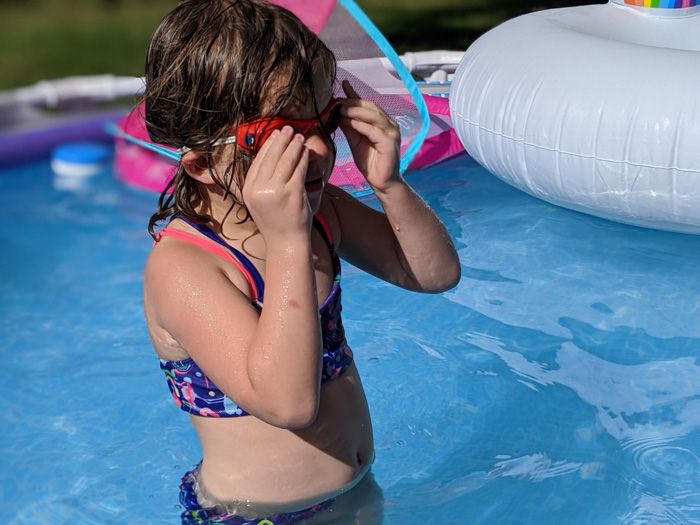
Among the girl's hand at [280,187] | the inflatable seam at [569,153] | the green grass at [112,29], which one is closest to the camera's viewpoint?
the girl's hand at [280,187]

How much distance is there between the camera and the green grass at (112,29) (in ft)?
25.0

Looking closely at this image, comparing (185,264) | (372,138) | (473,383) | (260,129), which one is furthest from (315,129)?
(473,383)

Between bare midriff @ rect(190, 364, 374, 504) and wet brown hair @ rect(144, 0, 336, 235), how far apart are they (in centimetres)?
51

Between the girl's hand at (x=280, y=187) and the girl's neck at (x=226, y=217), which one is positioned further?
the girl's neck at (x=226, y=217)

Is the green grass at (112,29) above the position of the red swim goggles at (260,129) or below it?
below

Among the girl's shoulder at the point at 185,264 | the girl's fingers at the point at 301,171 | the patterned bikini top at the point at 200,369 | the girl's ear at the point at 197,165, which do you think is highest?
the girl's fingers at the point at 301,171

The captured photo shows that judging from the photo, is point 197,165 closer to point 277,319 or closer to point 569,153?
point 277,319

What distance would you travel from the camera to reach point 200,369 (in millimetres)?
2086

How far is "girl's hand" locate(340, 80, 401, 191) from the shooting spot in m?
2.07

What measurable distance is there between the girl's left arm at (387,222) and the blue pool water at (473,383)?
26.9 inches

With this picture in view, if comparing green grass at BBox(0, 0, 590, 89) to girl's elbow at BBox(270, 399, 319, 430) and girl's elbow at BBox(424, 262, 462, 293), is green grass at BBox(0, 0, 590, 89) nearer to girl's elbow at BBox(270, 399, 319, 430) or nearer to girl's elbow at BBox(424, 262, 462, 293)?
girl's elbow at BBox(424, 262, 462, 293)

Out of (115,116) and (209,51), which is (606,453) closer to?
(209,51)

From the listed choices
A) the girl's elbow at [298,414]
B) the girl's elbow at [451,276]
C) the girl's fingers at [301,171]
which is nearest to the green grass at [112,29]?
the girl's elbow at [451,276]

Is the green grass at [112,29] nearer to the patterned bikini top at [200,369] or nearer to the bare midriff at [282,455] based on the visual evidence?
the patterned bikini top at [200,369]
